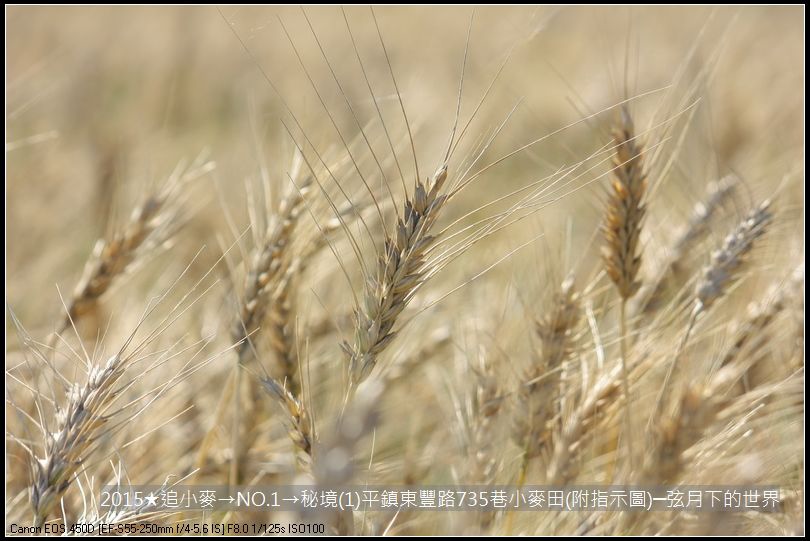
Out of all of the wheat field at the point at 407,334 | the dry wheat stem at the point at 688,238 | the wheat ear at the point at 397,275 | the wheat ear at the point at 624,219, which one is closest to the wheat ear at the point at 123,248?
the wheat field at the point at 407,334

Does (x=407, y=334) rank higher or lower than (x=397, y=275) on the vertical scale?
higher

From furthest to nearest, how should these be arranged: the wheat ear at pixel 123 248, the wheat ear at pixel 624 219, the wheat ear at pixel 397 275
→ 1. the wheat ear at pixel 123 248
2. the wheat ear at pixel 624 219
3. the wheat ear at pixel 397 275

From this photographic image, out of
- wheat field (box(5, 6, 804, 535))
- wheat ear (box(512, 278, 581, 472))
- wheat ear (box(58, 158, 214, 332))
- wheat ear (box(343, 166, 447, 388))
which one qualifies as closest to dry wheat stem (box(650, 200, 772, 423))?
wheat field (box(5, 6, 804, 535))

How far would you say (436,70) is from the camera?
16.8 feet

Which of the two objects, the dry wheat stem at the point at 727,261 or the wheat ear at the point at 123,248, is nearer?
the dry wheat stem at the point at 727,261

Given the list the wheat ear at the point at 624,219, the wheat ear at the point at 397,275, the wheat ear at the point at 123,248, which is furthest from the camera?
the wheat ear at the point at 123,248

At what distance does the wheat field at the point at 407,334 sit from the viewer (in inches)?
33.4

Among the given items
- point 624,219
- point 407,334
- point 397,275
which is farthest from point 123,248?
point 624,219

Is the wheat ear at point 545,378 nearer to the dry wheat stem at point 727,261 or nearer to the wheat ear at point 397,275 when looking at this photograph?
the dry wheat stem at point 727,261

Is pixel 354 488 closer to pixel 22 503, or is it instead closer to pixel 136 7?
pixel 22 503

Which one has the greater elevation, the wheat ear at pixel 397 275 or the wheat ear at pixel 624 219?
the wheat ear at pixel 624 219

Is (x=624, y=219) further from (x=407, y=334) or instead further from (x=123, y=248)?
(x=123, y=248)

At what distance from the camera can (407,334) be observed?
137 cm

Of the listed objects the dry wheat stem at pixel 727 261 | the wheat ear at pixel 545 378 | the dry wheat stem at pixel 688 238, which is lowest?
the wheat ear at pixel 545 378
